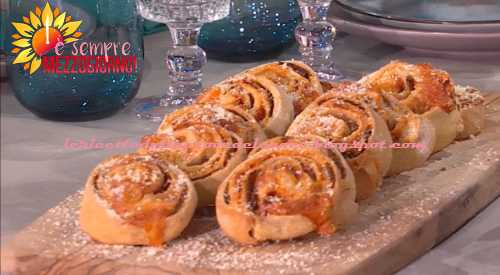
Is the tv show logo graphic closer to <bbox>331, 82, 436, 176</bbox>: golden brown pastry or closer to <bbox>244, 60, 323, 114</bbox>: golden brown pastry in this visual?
<bbox>244, 60, 323, 114</bbox>: golden brown pastry

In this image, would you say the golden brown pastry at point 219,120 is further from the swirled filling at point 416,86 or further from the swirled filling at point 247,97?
the swirled filling at point 416,86

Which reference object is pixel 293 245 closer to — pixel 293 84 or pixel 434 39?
pixel 293 84

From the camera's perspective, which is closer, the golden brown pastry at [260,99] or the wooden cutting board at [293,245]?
the wooden cutting board at [293,245]

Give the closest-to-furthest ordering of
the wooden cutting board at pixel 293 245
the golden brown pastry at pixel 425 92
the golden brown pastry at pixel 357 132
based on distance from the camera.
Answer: the wooden cutting board at pixel 293 245 < the golden brown pastry at pixel 357 132 < the golden brown pastry at pixel 425 92

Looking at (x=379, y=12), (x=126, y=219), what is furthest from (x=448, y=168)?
(x=379, y=12)

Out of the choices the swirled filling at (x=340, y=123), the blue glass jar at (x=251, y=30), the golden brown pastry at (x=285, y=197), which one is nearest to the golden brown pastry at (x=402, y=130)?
the swirled filling at (x=340, y=123)

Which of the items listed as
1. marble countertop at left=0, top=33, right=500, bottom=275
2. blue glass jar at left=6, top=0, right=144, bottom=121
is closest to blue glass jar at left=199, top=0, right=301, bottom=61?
marble countertop at left=0, top=33, right=500, bottom=275
